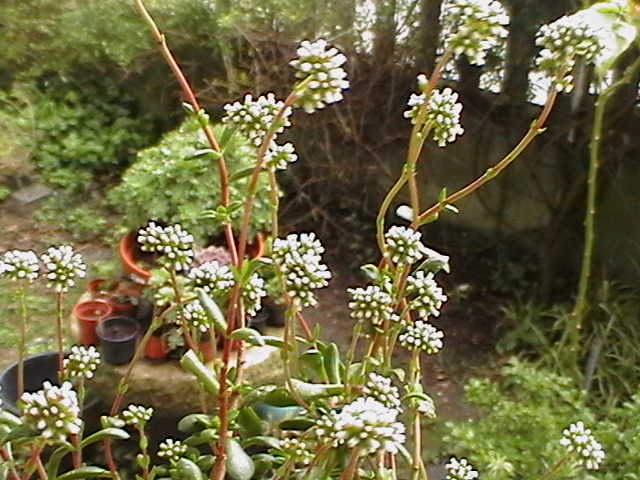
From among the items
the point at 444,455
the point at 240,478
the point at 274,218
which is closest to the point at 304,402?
the point at 240,478

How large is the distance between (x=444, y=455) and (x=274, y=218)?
1648 millimetres

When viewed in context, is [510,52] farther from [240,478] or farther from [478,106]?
[240,478]

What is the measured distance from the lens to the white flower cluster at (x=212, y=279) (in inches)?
40.2

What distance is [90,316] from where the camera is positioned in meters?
2.35

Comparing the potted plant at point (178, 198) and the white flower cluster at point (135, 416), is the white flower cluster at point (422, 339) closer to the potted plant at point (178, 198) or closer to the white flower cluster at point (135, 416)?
the white flower cluster at point (135, 416)

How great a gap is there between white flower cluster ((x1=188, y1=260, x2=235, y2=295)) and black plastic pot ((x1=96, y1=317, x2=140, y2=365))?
4.12ft

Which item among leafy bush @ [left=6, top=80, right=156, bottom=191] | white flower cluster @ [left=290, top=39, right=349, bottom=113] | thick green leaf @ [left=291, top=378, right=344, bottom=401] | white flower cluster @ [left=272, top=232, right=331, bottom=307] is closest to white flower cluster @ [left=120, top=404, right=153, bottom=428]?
thick green leaf @ [left=291, top=378, right=344, bottom=401]

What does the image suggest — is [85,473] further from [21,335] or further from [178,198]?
[178,198]

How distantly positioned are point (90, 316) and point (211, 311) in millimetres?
1465

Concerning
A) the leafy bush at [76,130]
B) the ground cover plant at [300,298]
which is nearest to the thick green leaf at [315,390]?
the ground cover plant at [300,298]

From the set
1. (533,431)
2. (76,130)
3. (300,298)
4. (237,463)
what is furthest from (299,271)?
(76,130)

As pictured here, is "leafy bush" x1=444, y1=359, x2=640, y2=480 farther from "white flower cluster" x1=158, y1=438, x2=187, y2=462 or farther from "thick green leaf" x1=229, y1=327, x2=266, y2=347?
"thick green leaf" x1=229, y1=327, x2=266, y2=347

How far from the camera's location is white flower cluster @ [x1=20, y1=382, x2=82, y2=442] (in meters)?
0.78

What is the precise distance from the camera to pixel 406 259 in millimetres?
987
